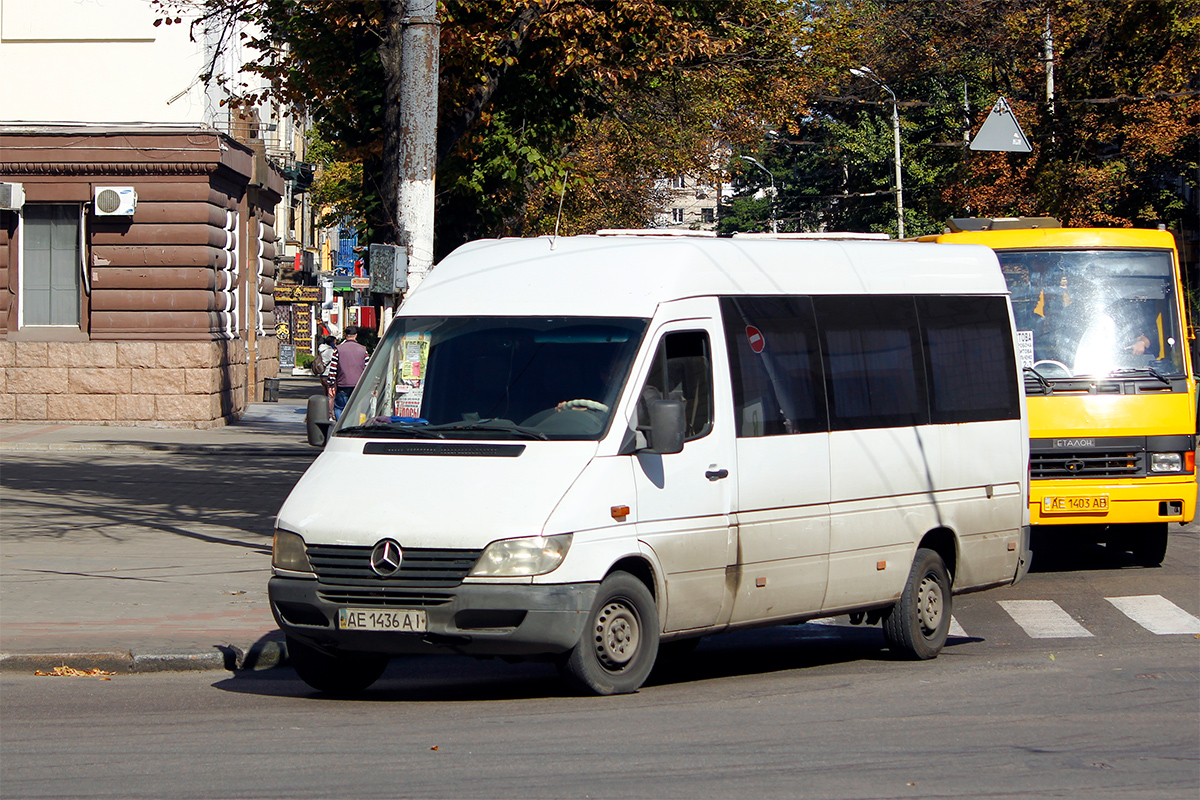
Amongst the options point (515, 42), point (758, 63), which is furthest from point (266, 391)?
point (515, 42)

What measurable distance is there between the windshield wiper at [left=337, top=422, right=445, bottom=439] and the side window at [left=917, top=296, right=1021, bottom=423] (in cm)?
338

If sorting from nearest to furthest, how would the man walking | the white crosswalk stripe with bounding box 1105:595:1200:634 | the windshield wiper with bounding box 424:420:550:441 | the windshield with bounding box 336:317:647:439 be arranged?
the windshield wiper with bounding box 424:420:550:441, the windshield with bounding box 336:317:647:439, the white crosswalk stripe with bounding box 1105:595:1200:634, the man walking

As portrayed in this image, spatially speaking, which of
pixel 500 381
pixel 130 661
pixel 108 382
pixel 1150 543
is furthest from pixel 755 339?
pixel 108 382

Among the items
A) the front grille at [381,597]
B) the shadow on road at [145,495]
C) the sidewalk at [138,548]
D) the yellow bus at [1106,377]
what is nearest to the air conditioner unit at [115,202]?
the sidewalk at [138,548]

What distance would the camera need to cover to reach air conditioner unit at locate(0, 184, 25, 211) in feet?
91.7

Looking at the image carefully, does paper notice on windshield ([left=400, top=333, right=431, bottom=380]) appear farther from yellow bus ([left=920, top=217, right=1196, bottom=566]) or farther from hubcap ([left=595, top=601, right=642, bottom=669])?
yellow bus ([left=920, top=217, right=1196, bottom=566])

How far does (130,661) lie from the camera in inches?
365

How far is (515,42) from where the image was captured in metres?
16.4

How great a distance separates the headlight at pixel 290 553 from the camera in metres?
7.77

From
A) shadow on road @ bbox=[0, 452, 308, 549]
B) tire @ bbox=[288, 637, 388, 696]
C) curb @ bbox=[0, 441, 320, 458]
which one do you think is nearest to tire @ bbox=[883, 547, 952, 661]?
A: tire @ bbox=[288, 637, 388, 696]

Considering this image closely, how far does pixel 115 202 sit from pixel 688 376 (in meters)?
21.4

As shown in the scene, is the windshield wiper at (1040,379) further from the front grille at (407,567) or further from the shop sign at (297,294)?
the shop sign at (297,294)

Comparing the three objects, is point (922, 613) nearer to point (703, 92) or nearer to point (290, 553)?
point (290, 553)

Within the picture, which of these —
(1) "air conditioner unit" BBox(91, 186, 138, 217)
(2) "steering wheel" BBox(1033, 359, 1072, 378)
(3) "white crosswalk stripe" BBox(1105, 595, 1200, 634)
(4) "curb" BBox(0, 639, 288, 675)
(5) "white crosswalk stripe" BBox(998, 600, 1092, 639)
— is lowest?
(5) "white crosswalk stripe" BBox(998, 600, 1092, 639)
